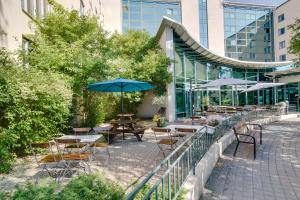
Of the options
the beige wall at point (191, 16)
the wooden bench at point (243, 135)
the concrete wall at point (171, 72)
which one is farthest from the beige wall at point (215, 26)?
the wooden bench at point (243, 135)

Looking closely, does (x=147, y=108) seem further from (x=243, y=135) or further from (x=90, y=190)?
(x=90, y=190)

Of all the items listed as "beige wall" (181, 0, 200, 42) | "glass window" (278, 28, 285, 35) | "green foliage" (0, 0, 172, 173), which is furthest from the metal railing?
"glass window" (278, 28, 285, 35)

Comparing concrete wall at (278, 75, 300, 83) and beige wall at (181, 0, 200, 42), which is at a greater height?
beige wall at (181, 0, 200, 42)

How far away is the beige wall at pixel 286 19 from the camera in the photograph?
35928mm

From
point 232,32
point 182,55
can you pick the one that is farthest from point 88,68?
point 232,32

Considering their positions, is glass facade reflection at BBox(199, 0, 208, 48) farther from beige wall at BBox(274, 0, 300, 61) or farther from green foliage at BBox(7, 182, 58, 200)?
green foliage at BBox(7, 182, 58, 200)

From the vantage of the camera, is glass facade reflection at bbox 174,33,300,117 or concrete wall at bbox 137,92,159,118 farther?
concrete wall at bbox 137,92,159,118

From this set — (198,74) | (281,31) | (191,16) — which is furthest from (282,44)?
(198,74)

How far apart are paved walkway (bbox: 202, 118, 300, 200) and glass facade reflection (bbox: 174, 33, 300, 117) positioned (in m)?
9.79

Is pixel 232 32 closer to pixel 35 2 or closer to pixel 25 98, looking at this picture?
pixel 35 2

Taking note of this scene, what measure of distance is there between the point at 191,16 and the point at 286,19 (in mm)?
16291

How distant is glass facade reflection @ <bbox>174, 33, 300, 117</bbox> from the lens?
747 inches

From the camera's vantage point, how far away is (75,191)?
110 inches

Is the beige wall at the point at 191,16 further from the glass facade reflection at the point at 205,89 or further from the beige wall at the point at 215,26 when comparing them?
the glass facade reflection at the point at 205,89
